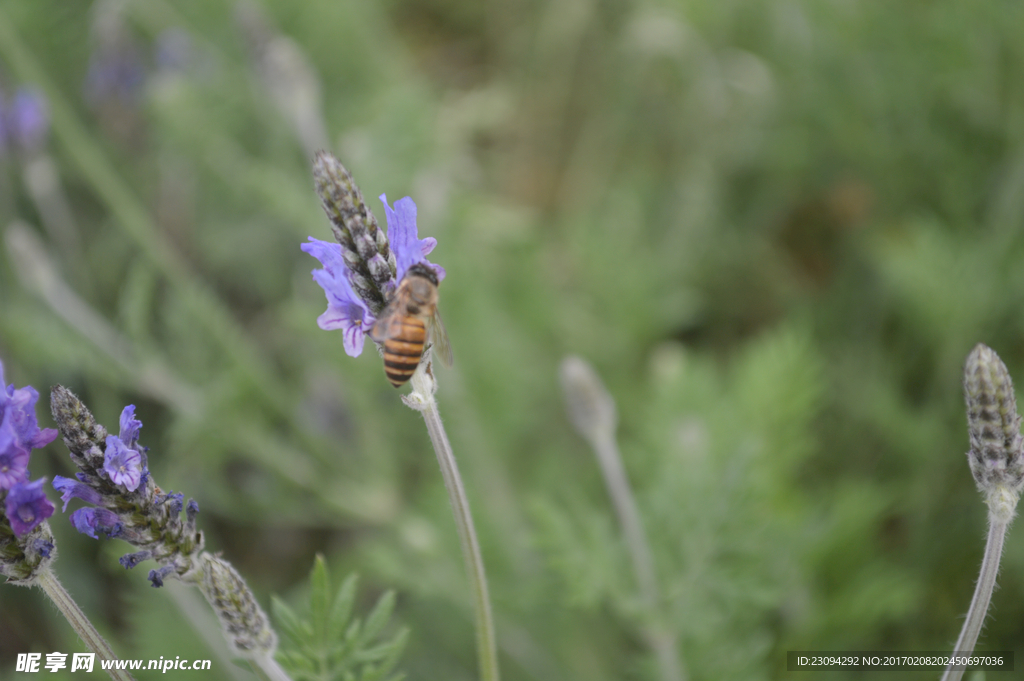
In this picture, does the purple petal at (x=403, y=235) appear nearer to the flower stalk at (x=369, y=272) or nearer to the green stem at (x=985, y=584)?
the flower stalk at (x=369, y=272)

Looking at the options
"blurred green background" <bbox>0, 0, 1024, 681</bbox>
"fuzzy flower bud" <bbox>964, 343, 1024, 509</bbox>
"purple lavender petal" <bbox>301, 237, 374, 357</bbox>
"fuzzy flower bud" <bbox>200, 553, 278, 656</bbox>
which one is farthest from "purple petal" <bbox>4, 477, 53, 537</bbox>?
"fuzzy flower bud" <bbox>964, 343, 1024, 509</bbox>

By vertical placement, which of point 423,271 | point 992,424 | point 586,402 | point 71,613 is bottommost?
point 71,613

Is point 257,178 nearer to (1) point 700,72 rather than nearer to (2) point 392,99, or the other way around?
(2) point 392,99

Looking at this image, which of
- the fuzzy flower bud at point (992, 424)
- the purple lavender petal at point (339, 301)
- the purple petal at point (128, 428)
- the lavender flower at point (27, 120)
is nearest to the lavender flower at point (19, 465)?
the purple petal at point (128, 428)

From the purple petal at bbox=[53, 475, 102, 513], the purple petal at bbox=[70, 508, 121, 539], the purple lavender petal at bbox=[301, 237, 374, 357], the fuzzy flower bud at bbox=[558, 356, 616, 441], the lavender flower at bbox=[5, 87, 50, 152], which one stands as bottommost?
the purple petal at bbox=[70, 508, 121, 539]

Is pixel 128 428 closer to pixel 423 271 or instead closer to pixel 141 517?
pixel 141 517

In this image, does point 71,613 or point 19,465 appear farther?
point 71,613

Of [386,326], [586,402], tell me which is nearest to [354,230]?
[386,326]

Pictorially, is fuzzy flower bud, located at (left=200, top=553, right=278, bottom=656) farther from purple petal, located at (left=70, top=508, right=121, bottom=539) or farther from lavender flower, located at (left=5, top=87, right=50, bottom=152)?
lavender flower, located at (left=5, top=87, right=50, bottom=152)
